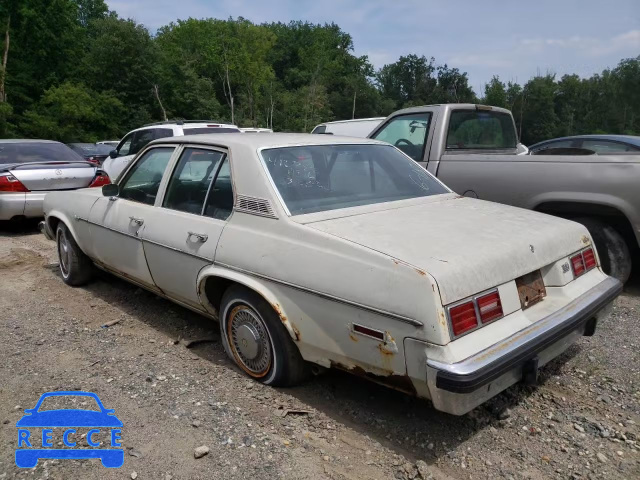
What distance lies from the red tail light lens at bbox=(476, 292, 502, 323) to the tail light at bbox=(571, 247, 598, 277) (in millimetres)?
895

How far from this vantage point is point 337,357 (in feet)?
8.71

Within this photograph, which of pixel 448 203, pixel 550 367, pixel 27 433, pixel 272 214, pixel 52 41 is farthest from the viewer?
pixel 52 41

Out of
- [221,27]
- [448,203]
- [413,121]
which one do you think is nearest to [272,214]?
[448,203]

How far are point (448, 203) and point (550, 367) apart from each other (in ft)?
4.20

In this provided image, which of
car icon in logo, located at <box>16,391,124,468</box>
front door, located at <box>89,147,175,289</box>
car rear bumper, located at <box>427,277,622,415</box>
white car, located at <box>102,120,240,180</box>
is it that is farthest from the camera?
white car, located at <box>102,120,240,180</box>

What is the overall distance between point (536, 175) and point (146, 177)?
354cm

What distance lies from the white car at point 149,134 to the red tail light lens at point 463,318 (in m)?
7.92

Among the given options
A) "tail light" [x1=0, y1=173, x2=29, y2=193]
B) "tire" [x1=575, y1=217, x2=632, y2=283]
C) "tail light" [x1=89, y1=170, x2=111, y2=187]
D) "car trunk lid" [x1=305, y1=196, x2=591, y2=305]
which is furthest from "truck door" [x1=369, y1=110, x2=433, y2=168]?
"tail light" [x1=0, y1=173, x2=29, y2=193]

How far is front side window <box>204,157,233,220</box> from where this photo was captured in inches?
133

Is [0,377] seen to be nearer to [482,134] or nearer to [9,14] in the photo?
[482,134]

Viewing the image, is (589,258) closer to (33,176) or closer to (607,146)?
(607,146)

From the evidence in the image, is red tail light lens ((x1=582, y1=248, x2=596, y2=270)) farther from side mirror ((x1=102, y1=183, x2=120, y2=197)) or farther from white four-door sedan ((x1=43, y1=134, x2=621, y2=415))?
side mirror ((x1=102, y1=183, x2=120, y2=197))

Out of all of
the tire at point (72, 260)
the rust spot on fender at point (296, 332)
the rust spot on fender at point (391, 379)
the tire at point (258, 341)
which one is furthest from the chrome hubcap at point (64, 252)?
the rust spot on fender at point (391, 379)

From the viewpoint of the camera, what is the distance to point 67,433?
278 centimetres
